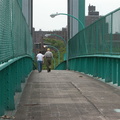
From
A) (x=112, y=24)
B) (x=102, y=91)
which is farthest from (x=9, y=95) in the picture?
(x=112, y=24)

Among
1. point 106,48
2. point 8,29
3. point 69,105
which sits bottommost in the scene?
point 69,105

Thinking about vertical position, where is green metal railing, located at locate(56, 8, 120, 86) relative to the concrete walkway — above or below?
above

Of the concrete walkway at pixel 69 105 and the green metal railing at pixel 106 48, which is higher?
the green metal railing at pixel 106 48

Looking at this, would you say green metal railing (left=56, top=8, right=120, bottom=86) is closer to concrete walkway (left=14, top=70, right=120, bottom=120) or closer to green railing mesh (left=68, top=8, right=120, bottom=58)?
green railing mesh (left=68, top=8, right=120, bottom=58)

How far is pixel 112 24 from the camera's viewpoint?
40.8 ft

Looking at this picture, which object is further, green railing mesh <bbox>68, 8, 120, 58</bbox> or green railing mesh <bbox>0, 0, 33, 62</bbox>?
green railing mesh <bbox>68, 8, 120, 58</bbox>

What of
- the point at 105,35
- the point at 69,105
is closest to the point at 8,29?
the point at 69,105

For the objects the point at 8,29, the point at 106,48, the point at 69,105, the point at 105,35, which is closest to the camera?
the point at 8,29

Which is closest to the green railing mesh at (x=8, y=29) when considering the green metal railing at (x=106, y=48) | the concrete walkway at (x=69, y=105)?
the concrete walkway at (x=69, y=105)

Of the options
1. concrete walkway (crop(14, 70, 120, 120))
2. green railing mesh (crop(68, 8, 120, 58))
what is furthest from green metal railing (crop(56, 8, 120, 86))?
concrete walkway (crop(14, 70, 120, 120))

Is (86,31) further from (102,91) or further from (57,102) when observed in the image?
(57,102)

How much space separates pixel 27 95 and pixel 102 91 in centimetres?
230

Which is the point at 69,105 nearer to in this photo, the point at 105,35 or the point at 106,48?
the point at 106,48

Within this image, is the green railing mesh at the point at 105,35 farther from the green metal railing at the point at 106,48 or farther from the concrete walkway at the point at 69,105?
the concrete walkway at the point at 69,105
